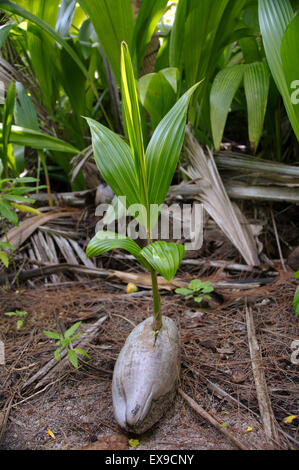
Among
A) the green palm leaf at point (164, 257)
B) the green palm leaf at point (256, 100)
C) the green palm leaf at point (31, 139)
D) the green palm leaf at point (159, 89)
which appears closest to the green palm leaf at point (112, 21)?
the green palm leaf at point (159, 89)

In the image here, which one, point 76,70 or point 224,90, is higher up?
point 76,70

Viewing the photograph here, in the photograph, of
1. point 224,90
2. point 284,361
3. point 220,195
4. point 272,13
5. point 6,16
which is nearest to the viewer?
point 284,361

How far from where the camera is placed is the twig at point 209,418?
72 centimetres

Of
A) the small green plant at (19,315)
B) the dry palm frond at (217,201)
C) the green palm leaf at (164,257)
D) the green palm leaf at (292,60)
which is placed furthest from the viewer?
the dry palm frond at (217,201)

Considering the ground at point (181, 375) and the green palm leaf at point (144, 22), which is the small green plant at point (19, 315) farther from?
the green palm leaf at point (144, 22)

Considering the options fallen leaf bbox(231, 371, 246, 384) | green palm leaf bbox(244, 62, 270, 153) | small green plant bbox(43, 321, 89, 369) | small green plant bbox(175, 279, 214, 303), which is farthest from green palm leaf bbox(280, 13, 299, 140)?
small green plant bbox(43, 321, 89, 369)

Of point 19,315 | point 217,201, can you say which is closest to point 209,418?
point 19,315

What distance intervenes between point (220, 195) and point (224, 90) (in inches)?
16.7

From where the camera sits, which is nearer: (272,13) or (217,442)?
(217,442)

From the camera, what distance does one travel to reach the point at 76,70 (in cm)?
181

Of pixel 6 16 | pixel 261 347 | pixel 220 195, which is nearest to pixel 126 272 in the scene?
pixel 220 195

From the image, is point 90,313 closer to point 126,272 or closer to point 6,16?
point 126,272

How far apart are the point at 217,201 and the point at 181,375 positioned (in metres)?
0.81

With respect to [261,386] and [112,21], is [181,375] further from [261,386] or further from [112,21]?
[112,21]
